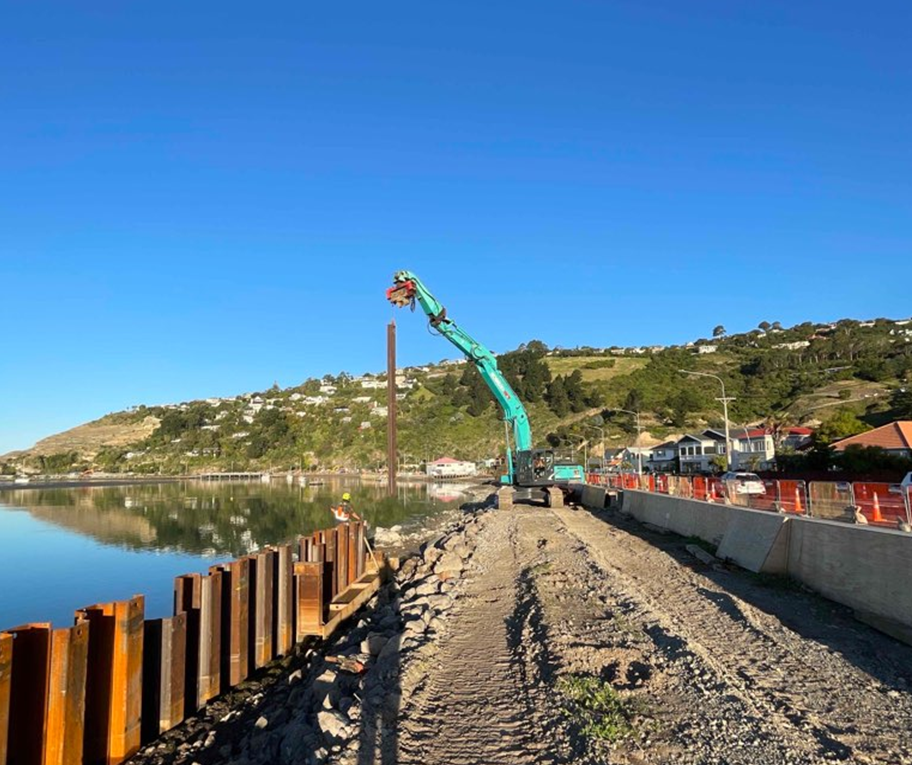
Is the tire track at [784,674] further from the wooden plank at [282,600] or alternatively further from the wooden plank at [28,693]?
the wooden plank at [28,693]

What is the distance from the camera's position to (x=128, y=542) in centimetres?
3653

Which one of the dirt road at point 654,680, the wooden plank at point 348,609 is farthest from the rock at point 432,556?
the dirt road at point 654,680

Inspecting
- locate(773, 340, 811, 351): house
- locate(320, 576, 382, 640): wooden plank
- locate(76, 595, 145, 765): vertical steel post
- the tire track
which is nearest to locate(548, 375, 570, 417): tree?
locate(773, 340, 811, 351): house

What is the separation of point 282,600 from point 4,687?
6897 mm

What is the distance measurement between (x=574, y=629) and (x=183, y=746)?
19.6ft

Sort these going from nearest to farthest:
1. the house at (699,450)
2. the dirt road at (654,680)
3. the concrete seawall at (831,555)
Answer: the dirt road at (654,680), the concrete seawall at (831,555), the house at (699,450)

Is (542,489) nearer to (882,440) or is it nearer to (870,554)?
(870,554)

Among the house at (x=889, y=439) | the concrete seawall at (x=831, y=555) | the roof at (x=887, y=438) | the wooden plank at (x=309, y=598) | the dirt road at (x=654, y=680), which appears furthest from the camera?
the roof at (x=887, y=438)

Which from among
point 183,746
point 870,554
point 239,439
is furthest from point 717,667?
point 239,439

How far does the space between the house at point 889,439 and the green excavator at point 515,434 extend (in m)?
21.1

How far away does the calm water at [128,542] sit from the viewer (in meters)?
21.4

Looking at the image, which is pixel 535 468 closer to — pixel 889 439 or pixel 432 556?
pixel 432 556

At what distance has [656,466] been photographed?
8969 cm

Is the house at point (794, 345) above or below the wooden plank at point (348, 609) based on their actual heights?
above
